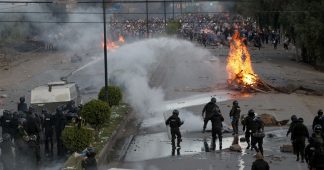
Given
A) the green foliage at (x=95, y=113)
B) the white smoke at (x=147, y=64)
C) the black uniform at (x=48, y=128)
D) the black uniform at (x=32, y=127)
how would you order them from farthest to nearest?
1. the white smoke at (x=147, y=64)
2. the green foliage at (x=95, y=113)
3. the black uniform at (x=48, y=128)
4. the black uniform at (x=32, y=127)

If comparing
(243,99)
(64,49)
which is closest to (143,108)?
(243,99)

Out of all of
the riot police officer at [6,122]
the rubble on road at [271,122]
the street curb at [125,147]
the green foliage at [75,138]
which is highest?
the riot police officer at [6,122]

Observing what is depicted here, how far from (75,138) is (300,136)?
6.38 metres

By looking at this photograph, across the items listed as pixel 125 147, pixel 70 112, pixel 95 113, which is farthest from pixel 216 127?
pixel 70 112

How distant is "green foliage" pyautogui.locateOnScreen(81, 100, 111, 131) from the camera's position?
1984 cm

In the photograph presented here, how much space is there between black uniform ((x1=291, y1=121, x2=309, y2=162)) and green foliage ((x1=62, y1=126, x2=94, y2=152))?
19.4 feet

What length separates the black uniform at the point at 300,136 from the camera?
16.0 m

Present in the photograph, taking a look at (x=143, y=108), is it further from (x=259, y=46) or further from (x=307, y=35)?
(x=259, y=46)

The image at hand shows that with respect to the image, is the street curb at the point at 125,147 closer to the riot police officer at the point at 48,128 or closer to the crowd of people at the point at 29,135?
the crowd of people at the point at 29,135

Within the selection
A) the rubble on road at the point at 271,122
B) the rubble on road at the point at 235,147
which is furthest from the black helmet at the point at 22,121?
the rubble on road at the point at 271,122

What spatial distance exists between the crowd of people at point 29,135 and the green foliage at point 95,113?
0.34 metres

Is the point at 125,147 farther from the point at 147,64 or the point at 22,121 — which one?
Result: the point at 147,64

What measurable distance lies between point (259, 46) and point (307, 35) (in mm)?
27236

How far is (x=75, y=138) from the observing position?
54.6 ft
